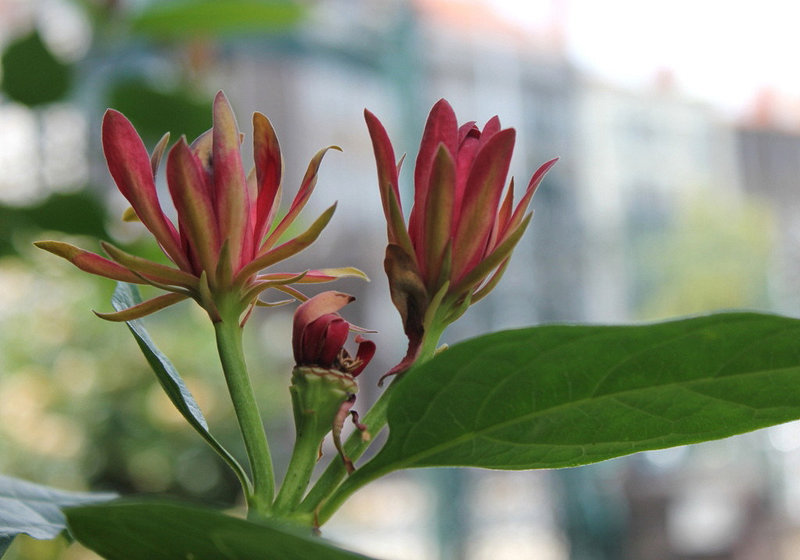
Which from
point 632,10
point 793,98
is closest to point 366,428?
point 632,10

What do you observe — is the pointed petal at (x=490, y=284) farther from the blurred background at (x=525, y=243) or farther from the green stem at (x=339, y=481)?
the blurred background at (x=525, y=243)

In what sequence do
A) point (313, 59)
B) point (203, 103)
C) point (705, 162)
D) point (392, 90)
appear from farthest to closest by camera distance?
point (705, 162) → point (392, 90) → point (313, 59) → point (203, 103)

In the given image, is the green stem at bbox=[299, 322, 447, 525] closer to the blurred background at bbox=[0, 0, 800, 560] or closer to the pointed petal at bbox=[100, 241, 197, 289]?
the pointed petal at bbox=[100, 241, 197, 289]

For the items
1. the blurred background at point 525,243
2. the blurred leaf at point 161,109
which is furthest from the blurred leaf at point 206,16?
the blurred background at point 525,243

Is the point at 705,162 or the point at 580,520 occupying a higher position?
the point at 705,162

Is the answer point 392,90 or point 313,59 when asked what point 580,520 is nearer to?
point 392,90

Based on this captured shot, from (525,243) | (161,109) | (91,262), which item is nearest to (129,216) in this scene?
(91,262)

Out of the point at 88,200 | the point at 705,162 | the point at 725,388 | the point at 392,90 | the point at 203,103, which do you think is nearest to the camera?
the point at 725,388

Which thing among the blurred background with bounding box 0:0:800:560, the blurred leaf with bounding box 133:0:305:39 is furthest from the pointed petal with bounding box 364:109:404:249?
the blurred background with bounding box 0:0:800:560
